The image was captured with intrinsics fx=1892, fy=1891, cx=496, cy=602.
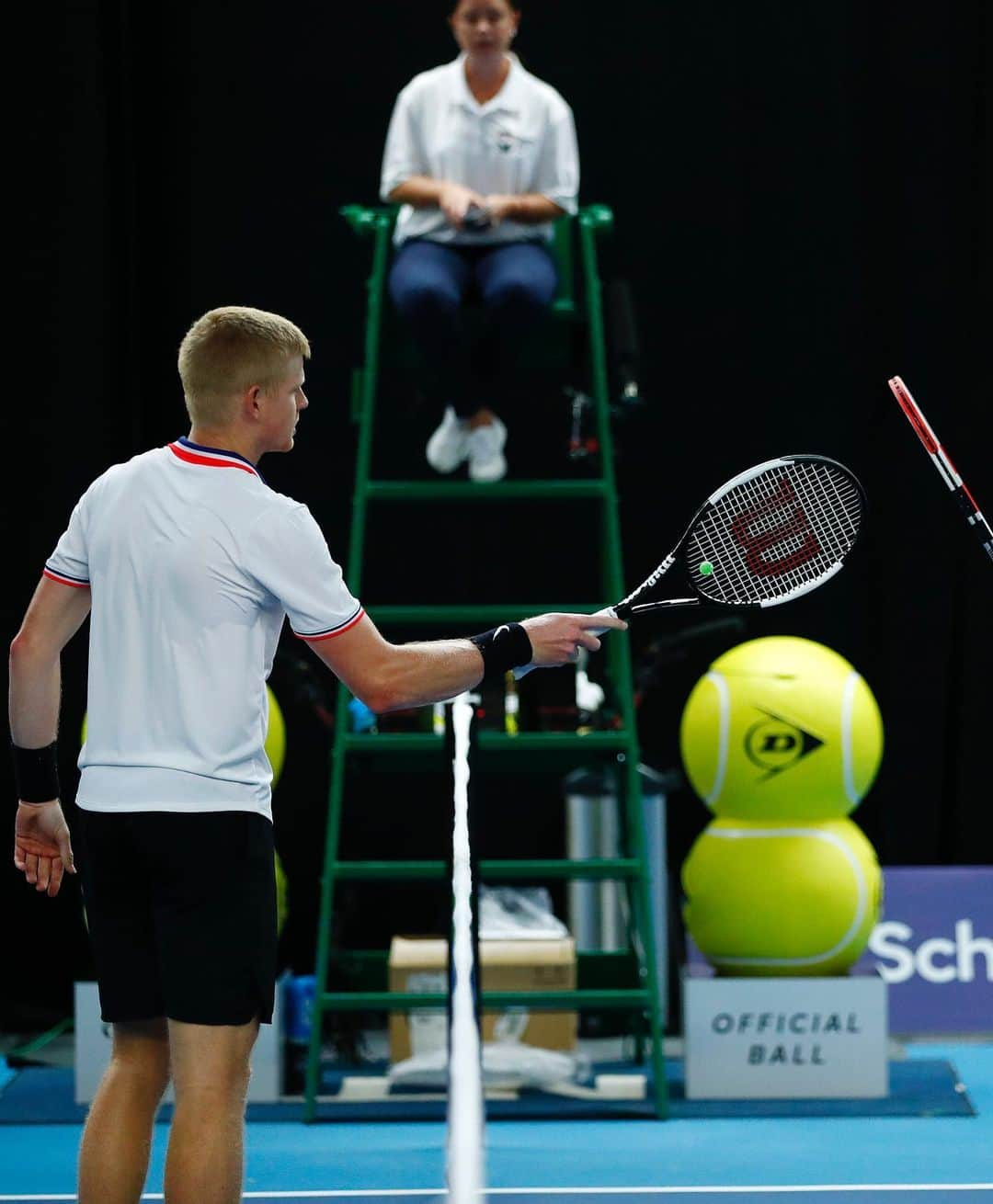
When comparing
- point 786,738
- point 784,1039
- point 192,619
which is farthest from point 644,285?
point 192,619

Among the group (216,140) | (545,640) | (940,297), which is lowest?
(545,640)

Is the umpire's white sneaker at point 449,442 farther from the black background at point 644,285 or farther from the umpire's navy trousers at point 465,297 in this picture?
the black background at point 644,285

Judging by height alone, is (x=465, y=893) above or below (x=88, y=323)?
below

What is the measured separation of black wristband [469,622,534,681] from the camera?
9.04 ft

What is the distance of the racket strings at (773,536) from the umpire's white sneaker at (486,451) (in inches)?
70.5

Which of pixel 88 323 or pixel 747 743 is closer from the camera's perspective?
pixel 747 743

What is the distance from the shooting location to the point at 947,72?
585 centimetres

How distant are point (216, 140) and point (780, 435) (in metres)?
2.00

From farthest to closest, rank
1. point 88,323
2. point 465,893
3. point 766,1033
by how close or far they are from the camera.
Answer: point 88,323
point 766,1033
point 465,893

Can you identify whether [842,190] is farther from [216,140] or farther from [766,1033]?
[766,1033]

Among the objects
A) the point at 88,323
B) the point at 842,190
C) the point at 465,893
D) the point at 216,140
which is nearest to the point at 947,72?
the point at 842,190

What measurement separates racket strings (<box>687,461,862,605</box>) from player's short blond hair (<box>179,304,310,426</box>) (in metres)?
0.86

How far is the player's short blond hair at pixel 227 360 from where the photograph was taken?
2607mm

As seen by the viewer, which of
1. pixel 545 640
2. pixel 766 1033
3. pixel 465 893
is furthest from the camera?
pixel 766 1033
